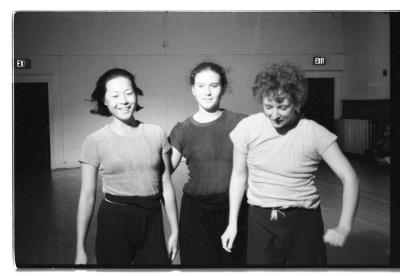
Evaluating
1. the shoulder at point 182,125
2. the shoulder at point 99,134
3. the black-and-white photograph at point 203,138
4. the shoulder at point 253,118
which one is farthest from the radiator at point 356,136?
the shoulder at point 99,134

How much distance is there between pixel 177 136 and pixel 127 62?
2.35ft

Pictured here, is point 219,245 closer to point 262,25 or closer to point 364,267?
point 364,267

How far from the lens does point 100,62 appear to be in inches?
105

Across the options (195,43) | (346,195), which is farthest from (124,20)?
(346,195)

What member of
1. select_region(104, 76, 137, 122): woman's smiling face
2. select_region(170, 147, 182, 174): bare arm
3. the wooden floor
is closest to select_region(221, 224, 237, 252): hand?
the wooden floor

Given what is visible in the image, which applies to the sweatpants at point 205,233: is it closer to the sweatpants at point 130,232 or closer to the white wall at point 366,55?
the sweatpants at point 130,232

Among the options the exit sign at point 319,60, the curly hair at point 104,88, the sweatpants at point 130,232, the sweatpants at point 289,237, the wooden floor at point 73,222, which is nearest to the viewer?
the sweatpants at point 289,237

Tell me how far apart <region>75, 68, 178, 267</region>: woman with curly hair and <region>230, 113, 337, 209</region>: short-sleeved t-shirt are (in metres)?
0.48

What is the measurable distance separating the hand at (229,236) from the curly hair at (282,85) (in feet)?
2.51

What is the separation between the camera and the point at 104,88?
8.05 feet

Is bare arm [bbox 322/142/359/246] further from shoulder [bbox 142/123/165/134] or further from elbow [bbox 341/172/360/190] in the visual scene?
shoulder [bbox 142/123/165/134]

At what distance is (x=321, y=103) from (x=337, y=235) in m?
0.86

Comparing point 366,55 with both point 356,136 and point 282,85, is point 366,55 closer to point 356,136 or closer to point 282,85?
point 356,136

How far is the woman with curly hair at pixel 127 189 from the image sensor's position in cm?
228
